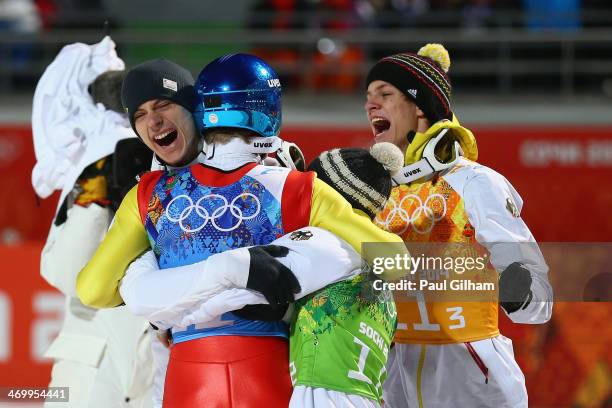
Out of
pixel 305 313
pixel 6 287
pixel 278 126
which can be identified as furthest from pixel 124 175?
pixel 6 287

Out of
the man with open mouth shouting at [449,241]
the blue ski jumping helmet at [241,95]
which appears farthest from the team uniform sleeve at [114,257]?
the man with open mouth shouting at [449,241]

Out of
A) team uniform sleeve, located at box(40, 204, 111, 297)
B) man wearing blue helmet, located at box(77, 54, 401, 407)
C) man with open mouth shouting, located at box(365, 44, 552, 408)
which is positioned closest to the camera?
man wearing blue helmet, located at box(77, 54, 401, 407)

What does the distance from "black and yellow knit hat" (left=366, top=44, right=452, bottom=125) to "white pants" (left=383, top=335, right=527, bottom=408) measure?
81 centimetres

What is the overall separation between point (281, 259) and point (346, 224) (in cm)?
21

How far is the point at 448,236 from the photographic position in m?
3.69

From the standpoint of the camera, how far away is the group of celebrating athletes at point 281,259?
2889 mm

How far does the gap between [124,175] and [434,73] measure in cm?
117

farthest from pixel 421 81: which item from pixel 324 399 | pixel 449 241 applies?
pixel 324 399

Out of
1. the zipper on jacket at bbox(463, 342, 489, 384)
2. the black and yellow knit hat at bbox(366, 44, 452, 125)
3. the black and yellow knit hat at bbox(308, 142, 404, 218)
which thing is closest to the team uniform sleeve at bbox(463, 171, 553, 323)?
the zipper on jacket at bbox(463, 342, 489, 384)

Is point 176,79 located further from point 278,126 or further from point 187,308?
point 187,308

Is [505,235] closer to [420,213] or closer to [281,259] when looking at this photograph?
[420,213]

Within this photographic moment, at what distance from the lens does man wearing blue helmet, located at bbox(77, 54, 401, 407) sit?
9.67 ft

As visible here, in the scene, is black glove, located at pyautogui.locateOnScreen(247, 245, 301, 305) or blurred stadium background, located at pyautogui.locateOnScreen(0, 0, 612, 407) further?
blurred stadium background, located at pyautogui.locateOnScreen(0, 0, 612, 407)

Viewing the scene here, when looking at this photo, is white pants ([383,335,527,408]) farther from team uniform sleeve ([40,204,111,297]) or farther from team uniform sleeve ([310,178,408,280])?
team uniform sleeve ([40,204,111,297])
